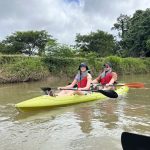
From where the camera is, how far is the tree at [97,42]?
44.0 metres

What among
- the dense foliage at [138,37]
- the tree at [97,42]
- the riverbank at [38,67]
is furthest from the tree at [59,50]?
the tree at [97,42]

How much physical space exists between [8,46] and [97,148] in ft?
120

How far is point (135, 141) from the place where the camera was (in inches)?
118

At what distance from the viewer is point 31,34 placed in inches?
1655

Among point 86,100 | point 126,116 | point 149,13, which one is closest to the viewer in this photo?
point 126,116

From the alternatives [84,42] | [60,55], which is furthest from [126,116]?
[84,42]

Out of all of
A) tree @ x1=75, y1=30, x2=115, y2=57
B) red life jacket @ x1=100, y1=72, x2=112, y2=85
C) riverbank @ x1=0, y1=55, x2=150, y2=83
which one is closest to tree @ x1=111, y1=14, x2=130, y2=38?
tree @ x1=75, y1=30, x2=115, y2=57

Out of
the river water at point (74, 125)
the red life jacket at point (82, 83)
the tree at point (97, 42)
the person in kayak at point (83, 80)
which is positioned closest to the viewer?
the river water at point (74, 125)

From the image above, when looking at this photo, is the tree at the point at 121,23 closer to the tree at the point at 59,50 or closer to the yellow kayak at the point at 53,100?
Answer: the tree at the point at 59,50

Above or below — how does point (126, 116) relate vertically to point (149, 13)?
below

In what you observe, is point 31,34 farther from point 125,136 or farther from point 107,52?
point 125,136

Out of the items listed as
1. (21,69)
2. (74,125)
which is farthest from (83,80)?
(21,69)

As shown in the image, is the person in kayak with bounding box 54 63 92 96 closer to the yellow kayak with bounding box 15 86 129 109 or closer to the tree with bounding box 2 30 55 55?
the yellow kayak with bounding box 15 86 129 109

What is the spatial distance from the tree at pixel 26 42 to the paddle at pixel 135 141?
38.4 metres
